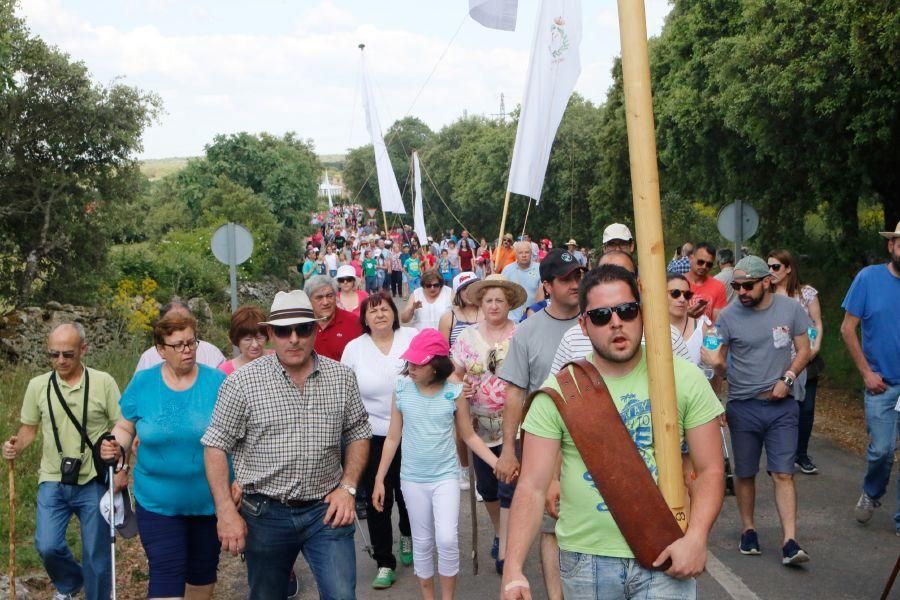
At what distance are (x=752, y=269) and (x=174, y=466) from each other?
3794 mm

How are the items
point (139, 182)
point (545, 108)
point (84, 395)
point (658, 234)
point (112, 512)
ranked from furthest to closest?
1. point (139, 182)
2. point (545, 108)
3. point (84, 395)
4. point (112, 512)
5. point (658, 234)

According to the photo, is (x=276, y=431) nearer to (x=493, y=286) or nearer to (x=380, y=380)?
(x=380, y=380)

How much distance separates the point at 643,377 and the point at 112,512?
3.30 meters

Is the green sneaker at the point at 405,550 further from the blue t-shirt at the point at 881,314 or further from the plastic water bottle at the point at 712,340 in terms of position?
the blue t-shirt at the point at 881,314

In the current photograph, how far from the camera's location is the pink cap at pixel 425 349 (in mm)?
5941

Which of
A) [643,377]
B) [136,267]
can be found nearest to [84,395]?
[643,377]

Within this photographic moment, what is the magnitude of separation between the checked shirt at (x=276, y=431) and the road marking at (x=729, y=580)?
2.88 m

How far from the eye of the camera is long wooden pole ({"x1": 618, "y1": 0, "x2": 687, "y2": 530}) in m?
3.23

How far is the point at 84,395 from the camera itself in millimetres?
6004

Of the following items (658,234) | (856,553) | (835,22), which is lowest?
(856,553)

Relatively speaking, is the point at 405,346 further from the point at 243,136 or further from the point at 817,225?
the point at 243,136

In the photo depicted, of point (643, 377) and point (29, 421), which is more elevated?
point (643, 377)

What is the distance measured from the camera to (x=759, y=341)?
704cm

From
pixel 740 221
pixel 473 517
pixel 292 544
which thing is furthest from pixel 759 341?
pixel 740 221
